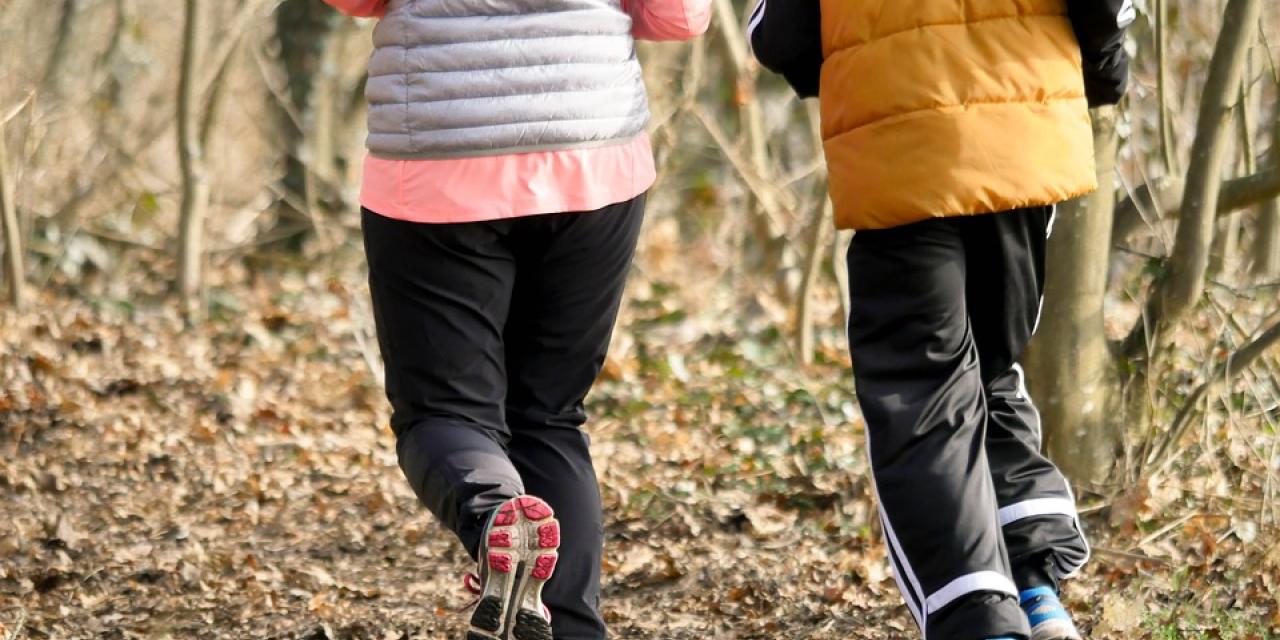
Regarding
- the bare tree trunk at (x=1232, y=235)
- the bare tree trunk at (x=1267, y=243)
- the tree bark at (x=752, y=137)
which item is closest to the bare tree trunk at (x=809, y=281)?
the tree bark at (x=752, y=137)

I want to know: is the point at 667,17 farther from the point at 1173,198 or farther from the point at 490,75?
the point at 1173,198

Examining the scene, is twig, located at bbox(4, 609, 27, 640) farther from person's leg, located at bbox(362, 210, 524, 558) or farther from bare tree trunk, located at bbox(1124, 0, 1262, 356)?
bare tree trunk, located at bbox(1124, 0, 1262, 356)

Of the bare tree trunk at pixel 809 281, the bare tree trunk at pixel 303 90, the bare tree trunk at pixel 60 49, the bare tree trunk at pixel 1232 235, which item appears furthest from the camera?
the bare tree trunk at pixel 60 49

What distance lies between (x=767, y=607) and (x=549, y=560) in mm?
1281

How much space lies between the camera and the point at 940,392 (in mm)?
2852

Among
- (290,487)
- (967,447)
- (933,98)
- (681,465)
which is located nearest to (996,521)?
(967,447)

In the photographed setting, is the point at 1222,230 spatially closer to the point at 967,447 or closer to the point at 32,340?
the point at 967,447

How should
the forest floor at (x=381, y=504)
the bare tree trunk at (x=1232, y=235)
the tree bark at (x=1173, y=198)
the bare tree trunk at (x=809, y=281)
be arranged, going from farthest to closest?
the bare tree trunk at (x=809, y=281) < the bare tree trunk at (x=1232, y=235) < the tree bark at (x=1173, y=198) < the forest floor at (x=381, y=504)

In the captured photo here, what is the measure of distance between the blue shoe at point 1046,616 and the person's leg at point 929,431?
0.61ft

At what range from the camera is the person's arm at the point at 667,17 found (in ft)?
10.1

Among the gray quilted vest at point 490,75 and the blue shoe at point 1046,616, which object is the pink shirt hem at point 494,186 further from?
the blue shoe at point 1046,616

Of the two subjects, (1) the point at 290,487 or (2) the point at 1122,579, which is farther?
(1) the point at 290,487

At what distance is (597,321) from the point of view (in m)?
3.19

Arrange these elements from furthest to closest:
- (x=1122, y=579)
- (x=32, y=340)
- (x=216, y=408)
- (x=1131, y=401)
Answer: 1. (x=32, y=340)
2. (x=216, y=408)
3. (x=1131, y=401)
4. (x=1122, y=579)
